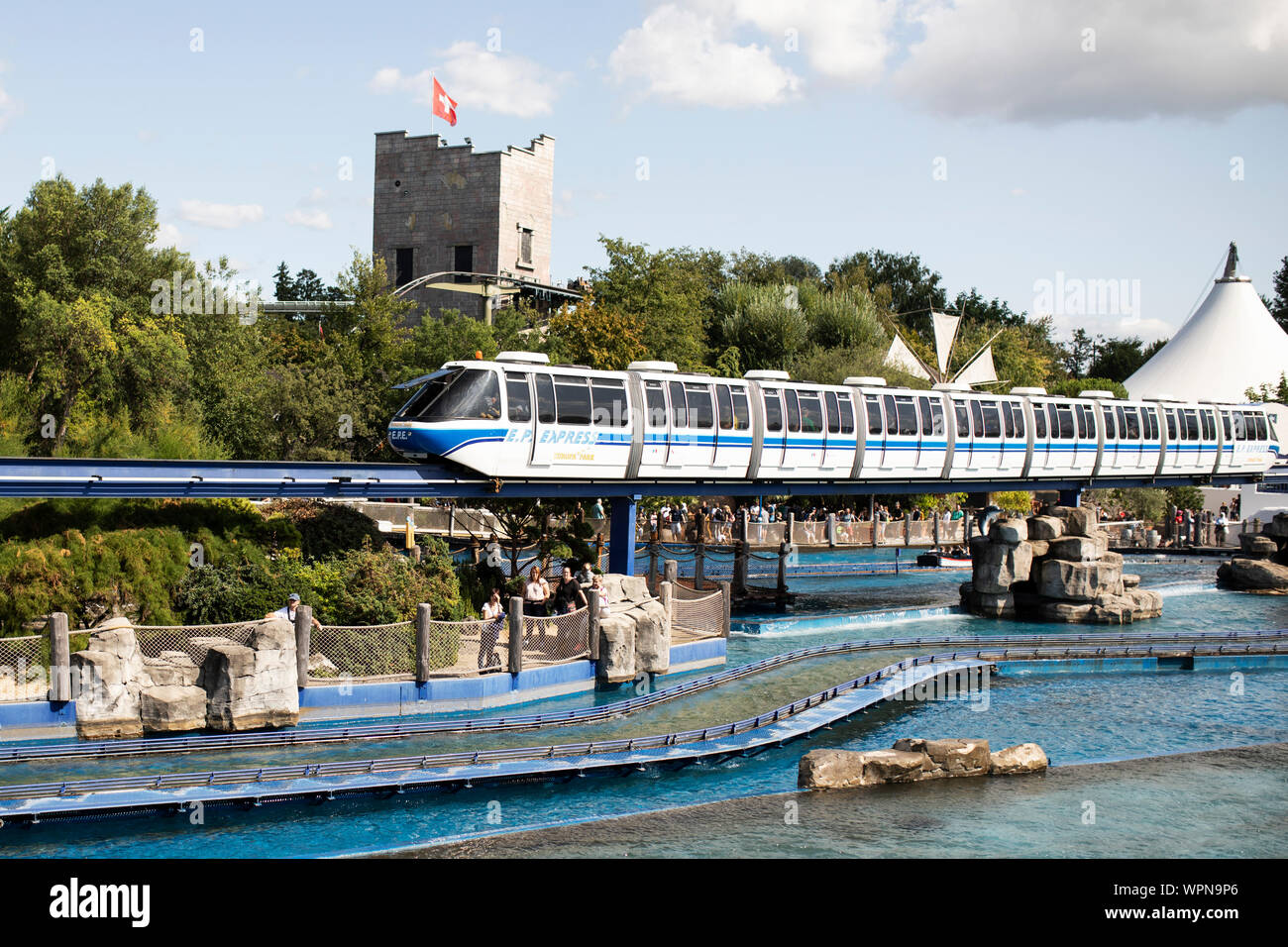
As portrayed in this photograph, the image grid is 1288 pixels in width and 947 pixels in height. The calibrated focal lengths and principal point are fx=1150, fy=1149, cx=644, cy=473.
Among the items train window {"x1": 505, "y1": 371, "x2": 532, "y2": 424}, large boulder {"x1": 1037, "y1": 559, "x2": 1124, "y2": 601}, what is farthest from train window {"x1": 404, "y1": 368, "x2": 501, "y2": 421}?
large boulder {"x1": 1037, "y1": 559, "x2": 1124, "y2": 601}

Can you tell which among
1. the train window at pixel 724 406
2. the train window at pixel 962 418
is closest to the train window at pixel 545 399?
the train window at pixel 724 406

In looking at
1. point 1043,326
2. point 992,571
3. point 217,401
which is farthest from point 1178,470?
point 1043,326

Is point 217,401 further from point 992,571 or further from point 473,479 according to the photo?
point 992,571

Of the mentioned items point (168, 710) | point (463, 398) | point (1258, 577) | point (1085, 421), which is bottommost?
point (1258, 577)

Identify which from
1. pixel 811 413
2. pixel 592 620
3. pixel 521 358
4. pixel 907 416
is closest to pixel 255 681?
pixel 592 620

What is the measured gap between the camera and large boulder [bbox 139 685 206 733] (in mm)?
19250

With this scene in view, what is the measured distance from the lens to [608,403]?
1063 inches

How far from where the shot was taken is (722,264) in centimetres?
9594

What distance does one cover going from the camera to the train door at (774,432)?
30.7 meters

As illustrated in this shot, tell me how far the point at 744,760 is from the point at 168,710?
32.7 feet

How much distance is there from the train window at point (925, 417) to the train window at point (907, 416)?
0.33 meters

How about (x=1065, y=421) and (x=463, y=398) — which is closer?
(x=463, y=398)

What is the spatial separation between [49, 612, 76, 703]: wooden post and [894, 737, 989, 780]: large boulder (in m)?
14.0

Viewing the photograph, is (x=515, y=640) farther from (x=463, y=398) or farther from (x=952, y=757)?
(x=952, y=757)
